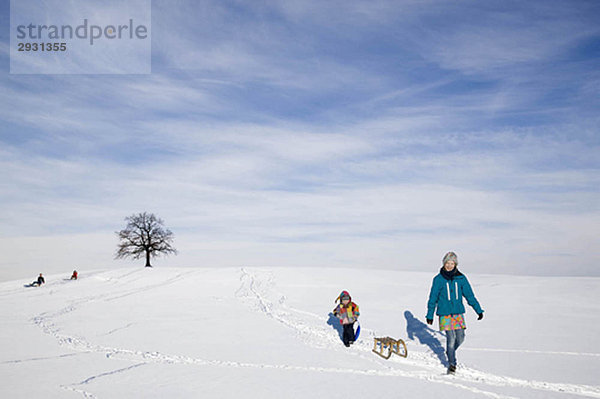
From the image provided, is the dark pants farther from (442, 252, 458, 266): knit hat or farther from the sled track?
(442, 252, 458, 266): knit hat

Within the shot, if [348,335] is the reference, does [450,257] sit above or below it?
above

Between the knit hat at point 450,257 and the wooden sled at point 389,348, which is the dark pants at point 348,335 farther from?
the knit hat at point 450,257

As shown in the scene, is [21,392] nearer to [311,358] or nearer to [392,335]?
[311,358]

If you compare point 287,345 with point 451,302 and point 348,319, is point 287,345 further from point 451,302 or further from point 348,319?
point 451,302

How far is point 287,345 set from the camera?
10375 millimetres

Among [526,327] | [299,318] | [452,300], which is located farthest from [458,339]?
[299,318]

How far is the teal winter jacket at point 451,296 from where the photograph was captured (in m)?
8.46

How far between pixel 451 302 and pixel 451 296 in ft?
0.41

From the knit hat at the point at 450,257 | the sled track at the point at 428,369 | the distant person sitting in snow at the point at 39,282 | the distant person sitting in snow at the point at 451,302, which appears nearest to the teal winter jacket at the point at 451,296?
the distant person sitting in snow at the point at 451,302

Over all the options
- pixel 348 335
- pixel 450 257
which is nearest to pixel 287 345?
pixel 348 335

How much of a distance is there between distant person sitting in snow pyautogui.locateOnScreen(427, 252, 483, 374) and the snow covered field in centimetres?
71

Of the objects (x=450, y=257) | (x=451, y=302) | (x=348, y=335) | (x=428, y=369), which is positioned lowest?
(x=428, y=369)

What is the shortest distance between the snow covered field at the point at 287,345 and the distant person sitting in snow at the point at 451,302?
71 centimetres

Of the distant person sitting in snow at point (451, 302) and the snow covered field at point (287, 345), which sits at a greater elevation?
the distant person sitting in snow at point (451, 302)
